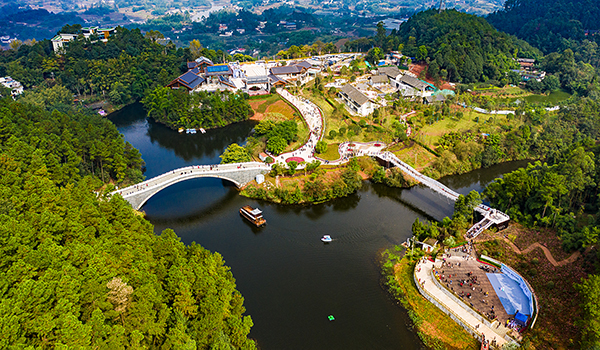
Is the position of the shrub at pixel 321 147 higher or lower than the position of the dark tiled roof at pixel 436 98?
higher

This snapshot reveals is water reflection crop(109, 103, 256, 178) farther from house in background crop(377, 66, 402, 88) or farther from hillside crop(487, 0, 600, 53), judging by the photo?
hillside crop(487, 0, 600, 53)

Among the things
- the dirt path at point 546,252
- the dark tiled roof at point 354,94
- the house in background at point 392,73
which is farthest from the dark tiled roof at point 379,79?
the dirt path at point 546,252

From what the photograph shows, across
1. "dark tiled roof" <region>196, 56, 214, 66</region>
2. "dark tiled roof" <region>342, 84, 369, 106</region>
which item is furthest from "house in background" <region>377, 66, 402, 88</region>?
"dark tiled roof" <region>196, 56, 214, 66</region>

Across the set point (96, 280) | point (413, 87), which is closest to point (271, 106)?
point (413, 87)

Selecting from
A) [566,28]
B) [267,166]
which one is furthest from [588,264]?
[566,28]

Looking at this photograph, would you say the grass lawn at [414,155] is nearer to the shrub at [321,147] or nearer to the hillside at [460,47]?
the shrub at [321,147]

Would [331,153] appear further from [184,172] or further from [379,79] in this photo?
[379,79]
